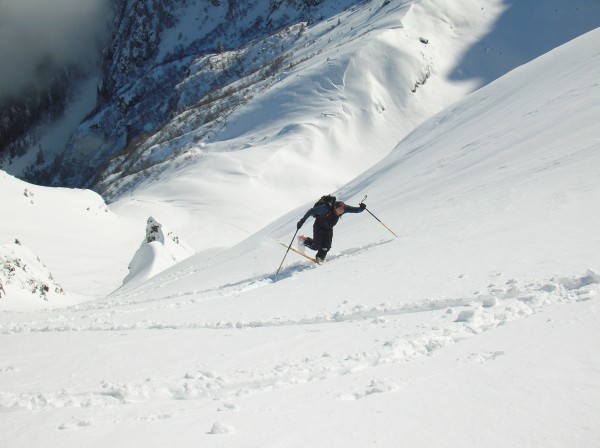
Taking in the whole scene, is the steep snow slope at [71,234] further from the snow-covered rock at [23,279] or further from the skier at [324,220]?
the skier at [324,220]

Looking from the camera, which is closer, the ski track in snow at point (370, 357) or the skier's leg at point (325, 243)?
the ski track in snow at point (370, 357)

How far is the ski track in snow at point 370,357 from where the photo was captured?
3.88 metres

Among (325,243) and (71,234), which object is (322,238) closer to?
(325,243)

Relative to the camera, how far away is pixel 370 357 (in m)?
4.23

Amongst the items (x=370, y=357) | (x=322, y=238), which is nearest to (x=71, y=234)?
(x=322, y=238)

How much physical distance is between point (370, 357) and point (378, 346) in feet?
0.83

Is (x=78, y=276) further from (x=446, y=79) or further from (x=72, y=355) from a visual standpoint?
(x=446, y=79)

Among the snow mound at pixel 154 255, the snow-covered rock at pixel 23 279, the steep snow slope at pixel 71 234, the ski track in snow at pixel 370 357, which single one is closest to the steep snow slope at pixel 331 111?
the steep snow slope at pixel 71 234

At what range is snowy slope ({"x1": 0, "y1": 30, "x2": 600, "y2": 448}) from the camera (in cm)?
305

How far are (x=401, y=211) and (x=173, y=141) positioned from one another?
6244 centimetres

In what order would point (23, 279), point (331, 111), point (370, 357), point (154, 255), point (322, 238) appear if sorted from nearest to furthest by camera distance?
point (370, 357)
point (322, 238)
point (23, 279)
point (154, 255)
point (331, 111)

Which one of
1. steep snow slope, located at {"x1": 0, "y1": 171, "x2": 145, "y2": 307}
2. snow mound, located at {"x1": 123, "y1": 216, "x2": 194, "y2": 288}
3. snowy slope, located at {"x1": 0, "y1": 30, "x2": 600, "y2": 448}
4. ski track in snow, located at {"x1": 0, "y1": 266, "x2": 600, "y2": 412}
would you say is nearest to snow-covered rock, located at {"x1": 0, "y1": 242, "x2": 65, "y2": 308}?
steep snow slope, located at {"x1": 0, "y1": 171, "x2": 145, "y2": 307}

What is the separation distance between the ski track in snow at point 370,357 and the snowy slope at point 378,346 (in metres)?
0.02

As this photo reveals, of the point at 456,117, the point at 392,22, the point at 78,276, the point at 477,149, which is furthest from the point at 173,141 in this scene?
the point at 477,149
